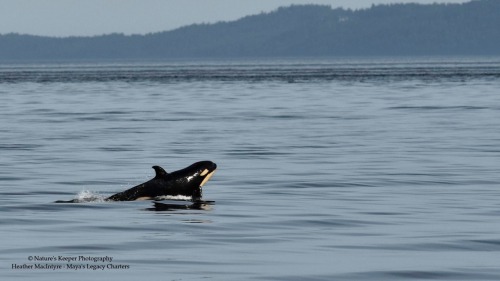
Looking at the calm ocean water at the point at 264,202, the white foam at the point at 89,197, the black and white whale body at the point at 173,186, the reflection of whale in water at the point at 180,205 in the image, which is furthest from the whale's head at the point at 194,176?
the white foam at the point at 89,197

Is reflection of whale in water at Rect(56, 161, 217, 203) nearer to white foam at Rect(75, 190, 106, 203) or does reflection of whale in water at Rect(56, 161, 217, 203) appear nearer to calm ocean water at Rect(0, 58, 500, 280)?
white foam at Rect(75, 190, 106, 203)

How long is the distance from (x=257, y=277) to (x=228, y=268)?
0.69 metres

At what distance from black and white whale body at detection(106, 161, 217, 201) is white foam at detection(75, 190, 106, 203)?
316mm

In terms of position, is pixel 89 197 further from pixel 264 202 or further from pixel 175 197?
pixel 264 202

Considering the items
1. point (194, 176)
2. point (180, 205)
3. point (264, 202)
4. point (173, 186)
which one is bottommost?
point (264, 202)

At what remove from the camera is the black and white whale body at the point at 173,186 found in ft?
74.9

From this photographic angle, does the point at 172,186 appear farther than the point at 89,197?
No

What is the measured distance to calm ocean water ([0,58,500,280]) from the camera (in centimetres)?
1560

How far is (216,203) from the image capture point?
22.9m

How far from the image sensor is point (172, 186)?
23.0 m

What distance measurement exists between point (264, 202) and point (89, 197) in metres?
3.17

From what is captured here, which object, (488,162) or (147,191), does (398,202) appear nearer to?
(147,191)

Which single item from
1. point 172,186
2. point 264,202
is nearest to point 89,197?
point 172,186

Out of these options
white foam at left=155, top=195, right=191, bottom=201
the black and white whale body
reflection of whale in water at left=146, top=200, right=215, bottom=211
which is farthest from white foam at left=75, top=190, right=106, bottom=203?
reflection of whale in water at left=146, top=200, right=215, bottom=211
